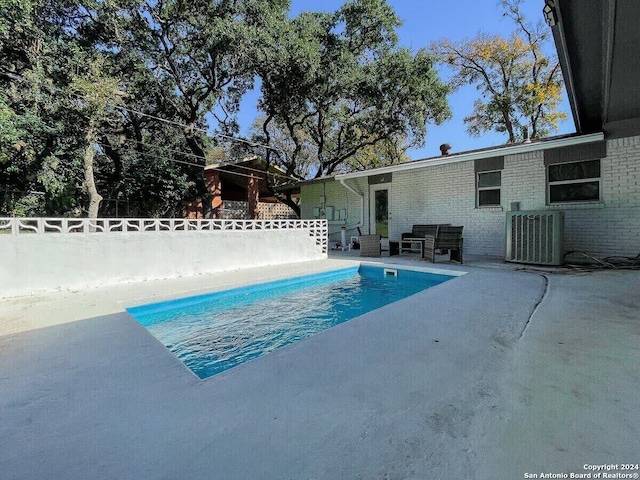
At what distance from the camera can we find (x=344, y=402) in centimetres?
183

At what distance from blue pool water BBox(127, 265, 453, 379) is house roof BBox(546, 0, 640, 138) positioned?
3867mm

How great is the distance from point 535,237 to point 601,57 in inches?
143

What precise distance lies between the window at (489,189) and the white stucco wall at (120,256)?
552 centimetres

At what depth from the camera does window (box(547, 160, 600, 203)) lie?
7094 mm

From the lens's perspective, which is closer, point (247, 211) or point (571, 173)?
point (571, 173)

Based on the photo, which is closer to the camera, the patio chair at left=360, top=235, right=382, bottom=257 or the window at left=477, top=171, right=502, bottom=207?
the window at left=477, top=171, right=502, bottom=207

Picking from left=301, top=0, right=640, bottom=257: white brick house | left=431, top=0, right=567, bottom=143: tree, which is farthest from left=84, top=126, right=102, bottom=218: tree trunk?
left=431, top=0, right=567, bottom=143: tree

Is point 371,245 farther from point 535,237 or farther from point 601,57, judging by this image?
point 601,57

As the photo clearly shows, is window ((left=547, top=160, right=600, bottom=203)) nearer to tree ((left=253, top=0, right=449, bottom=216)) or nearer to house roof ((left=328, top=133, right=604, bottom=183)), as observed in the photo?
house roof ((left=328, top=133, right=604, bottom=183))

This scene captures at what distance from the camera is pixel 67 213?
12.8m

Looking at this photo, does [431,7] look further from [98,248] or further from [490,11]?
[98,248]

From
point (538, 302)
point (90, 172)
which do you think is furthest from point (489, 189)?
point (90, 172)

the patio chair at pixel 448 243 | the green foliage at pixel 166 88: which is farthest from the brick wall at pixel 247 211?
the patio chair at pixel 448 243

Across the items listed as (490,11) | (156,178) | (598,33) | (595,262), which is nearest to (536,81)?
(490,11)
